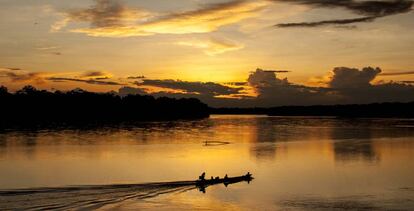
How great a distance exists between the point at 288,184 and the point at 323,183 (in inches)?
96.6

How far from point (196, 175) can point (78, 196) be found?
12.5 metres

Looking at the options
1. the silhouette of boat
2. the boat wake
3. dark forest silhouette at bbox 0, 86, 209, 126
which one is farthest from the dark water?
dark forest silhouette at bbox 0, 86, 209, 126

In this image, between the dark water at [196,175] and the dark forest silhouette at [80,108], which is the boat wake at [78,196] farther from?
the dark forest silhouette at [80,108]

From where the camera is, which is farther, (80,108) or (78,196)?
(80,108)

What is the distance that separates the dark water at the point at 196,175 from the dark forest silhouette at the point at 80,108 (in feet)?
248

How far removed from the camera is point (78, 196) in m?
25.0

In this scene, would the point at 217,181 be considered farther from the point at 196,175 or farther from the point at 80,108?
the point at 80,108

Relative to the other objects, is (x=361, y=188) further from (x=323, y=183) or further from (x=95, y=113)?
(x=95, y=113)

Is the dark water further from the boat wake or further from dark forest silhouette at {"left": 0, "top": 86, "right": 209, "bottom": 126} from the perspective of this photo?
→ dark forest silhouette at {"left": 0, "top": 86, "right": 209, "bottom": 126}

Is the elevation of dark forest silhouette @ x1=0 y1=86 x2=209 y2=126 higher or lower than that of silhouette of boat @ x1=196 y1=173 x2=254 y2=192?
higher

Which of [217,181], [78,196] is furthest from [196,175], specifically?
[78,196]

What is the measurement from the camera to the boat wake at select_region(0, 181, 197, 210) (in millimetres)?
22562

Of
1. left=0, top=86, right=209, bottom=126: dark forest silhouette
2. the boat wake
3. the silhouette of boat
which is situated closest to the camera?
the boat wake

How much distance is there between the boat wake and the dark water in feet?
0.15
